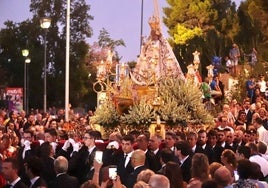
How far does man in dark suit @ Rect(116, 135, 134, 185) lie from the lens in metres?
13.6

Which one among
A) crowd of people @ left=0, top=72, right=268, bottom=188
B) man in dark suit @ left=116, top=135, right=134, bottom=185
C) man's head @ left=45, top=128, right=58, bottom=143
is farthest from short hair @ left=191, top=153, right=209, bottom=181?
man's head @ left=45, top=128, right=58, bottom=143

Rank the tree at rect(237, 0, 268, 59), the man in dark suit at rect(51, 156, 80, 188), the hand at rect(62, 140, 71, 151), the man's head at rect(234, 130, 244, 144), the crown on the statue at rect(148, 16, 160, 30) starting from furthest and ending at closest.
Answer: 1. the tree at rect(237, 0, 268, 59)
2. the crown on the statue at rect(148, 16, 160, 30)
3. the man's head at rect(234, 130, 244, 144)
4. the hand at rect(62, 140, 71, 151)
5. the man in dark suit at rect(51, 156, 80, 188)

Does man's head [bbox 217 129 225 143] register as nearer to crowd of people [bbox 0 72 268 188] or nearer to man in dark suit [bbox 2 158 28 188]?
crowd of people [bbox 0 72 268 188]

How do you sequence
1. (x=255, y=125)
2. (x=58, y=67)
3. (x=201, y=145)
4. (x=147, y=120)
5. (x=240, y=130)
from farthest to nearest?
(x=58, y=67) < (x=147, y=120) < (x=255, y=125) < (x=240, y=130) < (x=201, y=145)

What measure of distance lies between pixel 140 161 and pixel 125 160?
193cm

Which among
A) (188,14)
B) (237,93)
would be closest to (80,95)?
(188,14)

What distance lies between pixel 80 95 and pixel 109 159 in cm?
4677

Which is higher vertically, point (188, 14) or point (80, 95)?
point (188, 14)

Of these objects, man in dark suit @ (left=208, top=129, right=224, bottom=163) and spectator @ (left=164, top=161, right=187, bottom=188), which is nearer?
spectator @ (left=164, top=161, right=187, bottom=188)

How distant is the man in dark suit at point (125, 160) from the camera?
13.6 m

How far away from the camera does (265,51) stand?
4953 cm

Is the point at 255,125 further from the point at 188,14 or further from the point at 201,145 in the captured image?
the point at 188,14

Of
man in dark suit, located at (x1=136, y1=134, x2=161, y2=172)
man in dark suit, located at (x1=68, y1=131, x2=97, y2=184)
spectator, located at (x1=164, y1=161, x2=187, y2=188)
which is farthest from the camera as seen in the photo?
man in dark suit, located at (x1=68, y1=131, x2=97, y2=184)

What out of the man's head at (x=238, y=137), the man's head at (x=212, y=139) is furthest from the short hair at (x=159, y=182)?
the man's head at (x=238, y=137)
